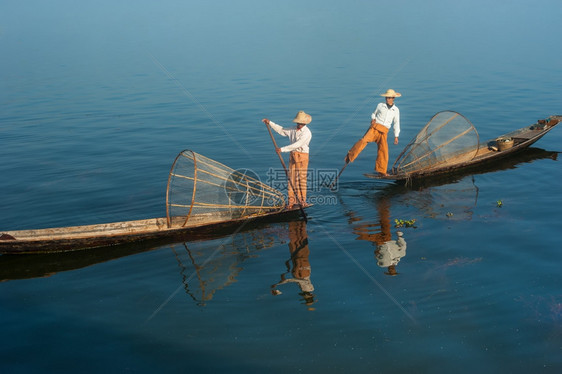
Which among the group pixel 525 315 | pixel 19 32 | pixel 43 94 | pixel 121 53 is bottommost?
pixel 525 315

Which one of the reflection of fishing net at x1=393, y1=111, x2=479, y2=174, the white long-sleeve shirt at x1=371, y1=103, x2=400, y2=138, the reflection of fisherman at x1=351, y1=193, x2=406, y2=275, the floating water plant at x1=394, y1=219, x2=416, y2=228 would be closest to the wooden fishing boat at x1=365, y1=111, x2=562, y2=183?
the reflection of fishing net at x1=393, y1=111, x2=479, y2=174

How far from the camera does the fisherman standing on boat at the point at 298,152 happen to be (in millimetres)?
8484

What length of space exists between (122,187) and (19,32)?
156ft

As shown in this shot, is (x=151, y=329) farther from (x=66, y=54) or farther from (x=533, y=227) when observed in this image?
(x=66, y=54)

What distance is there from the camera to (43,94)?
2183cm

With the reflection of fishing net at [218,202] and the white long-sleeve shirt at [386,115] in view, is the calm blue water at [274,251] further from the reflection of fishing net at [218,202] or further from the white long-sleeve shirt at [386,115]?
the white long-sleeve shirt at [386,115]

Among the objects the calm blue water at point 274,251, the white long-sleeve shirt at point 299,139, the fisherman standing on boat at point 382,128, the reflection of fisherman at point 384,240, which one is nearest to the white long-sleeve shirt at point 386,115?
the fisherman standing on boat at point 382,128

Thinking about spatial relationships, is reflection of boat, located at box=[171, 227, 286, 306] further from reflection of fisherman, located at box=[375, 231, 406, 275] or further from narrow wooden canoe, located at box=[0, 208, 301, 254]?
reflection of fisherman, located at box=[375, 231, 406, 275]

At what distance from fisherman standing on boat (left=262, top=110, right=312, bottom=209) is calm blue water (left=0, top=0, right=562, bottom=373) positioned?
502mm

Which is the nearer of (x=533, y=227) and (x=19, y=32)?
(x=533, y=227)

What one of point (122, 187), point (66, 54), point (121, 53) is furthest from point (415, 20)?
point (122, 187)

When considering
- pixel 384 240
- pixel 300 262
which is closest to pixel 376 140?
pixel 384 240

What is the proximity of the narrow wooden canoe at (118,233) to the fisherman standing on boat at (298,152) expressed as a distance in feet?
1.50

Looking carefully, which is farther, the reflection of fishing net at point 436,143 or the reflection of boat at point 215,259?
the reflection of fishing net at point 436,143
